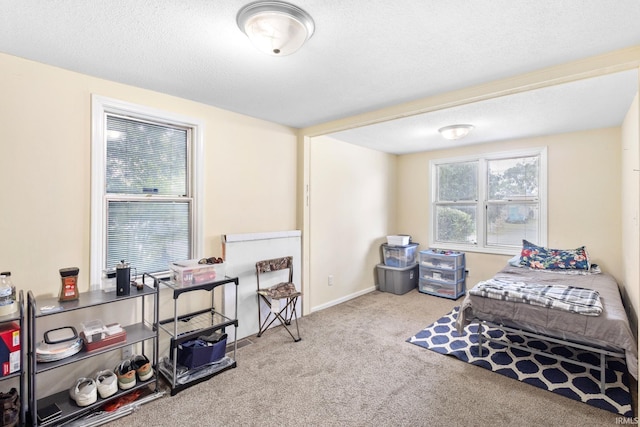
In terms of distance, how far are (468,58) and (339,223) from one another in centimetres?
277

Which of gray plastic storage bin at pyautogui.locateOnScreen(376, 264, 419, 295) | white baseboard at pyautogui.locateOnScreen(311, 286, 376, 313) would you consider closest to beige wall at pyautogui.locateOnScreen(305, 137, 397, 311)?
white baseboard at pyautogui.locateOnScreen(311, 286, 376, 313)

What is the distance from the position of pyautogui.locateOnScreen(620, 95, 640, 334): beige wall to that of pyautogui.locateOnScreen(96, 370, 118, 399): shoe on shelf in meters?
3.76

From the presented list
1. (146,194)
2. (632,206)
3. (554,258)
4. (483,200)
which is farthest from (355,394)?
(483,200)

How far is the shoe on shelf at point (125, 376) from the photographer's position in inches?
84.7

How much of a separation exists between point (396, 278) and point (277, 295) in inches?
93.4

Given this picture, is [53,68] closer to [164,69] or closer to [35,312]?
[164,69]

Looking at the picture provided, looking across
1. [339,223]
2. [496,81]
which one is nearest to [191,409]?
[339,223]

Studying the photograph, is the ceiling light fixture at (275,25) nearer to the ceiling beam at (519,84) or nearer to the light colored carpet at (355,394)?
the ceiling beam at (519,84)

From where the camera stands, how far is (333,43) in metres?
1.83

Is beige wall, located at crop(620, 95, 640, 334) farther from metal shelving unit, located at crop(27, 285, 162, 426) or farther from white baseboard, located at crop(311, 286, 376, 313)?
metal shelving unit, located at crop(27, 285, 162, 426)

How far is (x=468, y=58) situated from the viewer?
6.58 ft

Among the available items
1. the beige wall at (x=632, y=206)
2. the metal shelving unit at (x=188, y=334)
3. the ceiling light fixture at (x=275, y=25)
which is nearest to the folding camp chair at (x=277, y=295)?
the metal shelving unit at (x=188, y=334)

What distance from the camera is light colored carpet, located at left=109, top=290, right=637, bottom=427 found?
6.55 feet

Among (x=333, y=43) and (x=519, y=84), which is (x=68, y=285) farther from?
(x=519, y=84)
